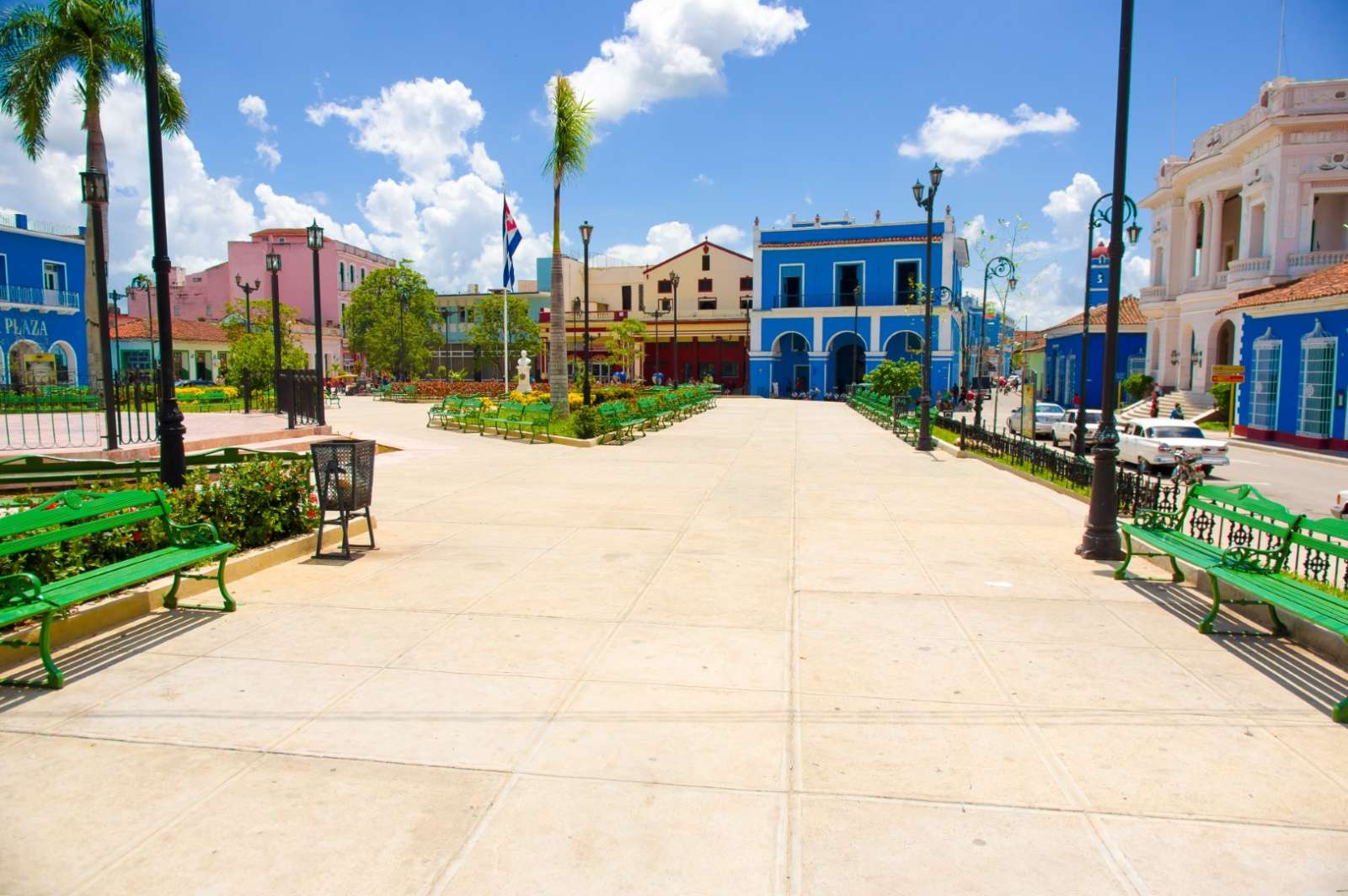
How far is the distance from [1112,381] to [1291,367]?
23848 mm

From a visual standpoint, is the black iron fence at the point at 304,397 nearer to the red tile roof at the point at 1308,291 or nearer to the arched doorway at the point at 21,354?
the arched doorway at the point at 21,354

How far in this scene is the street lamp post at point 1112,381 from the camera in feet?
27.0

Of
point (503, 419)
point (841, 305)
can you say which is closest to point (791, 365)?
point (841, 305)

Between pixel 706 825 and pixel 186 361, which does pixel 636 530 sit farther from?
pixel 186 361

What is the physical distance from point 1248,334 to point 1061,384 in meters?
25.6

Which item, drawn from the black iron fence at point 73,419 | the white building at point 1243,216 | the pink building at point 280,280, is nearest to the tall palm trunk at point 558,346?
the black iron fence at point 73,419

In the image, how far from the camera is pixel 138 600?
6.05 metres

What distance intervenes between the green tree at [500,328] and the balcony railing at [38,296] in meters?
28.7

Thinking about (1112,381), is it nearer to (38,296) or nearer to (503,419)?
(503,419)

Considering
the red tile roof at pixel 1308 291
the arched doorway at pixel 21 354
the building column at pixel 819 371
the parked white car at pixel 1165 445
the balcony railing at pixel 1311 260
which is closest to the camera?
the parked white car at pixel 1165 445

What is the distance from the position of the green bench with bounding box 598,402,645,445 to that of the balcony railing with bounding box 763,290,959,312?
115ft

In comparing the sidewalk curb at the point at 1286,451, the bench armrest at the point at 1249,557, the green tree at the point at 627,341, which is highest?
the green tree at the point at 627,341

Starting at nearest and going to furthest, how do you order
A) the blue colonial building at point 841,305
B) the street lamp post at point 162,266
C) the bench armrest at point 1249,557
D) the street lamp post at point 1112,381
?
the bench armrest at point 1249,557 → the street lamp post at point 162,266 → the street lamp post at point 1112,381 → the blue colonial building at point 841,305

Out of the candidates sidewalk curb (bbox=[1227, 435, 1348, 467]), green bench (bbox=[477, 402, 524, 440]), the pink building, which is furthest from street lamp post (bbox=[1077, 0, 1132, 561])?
the pink building
